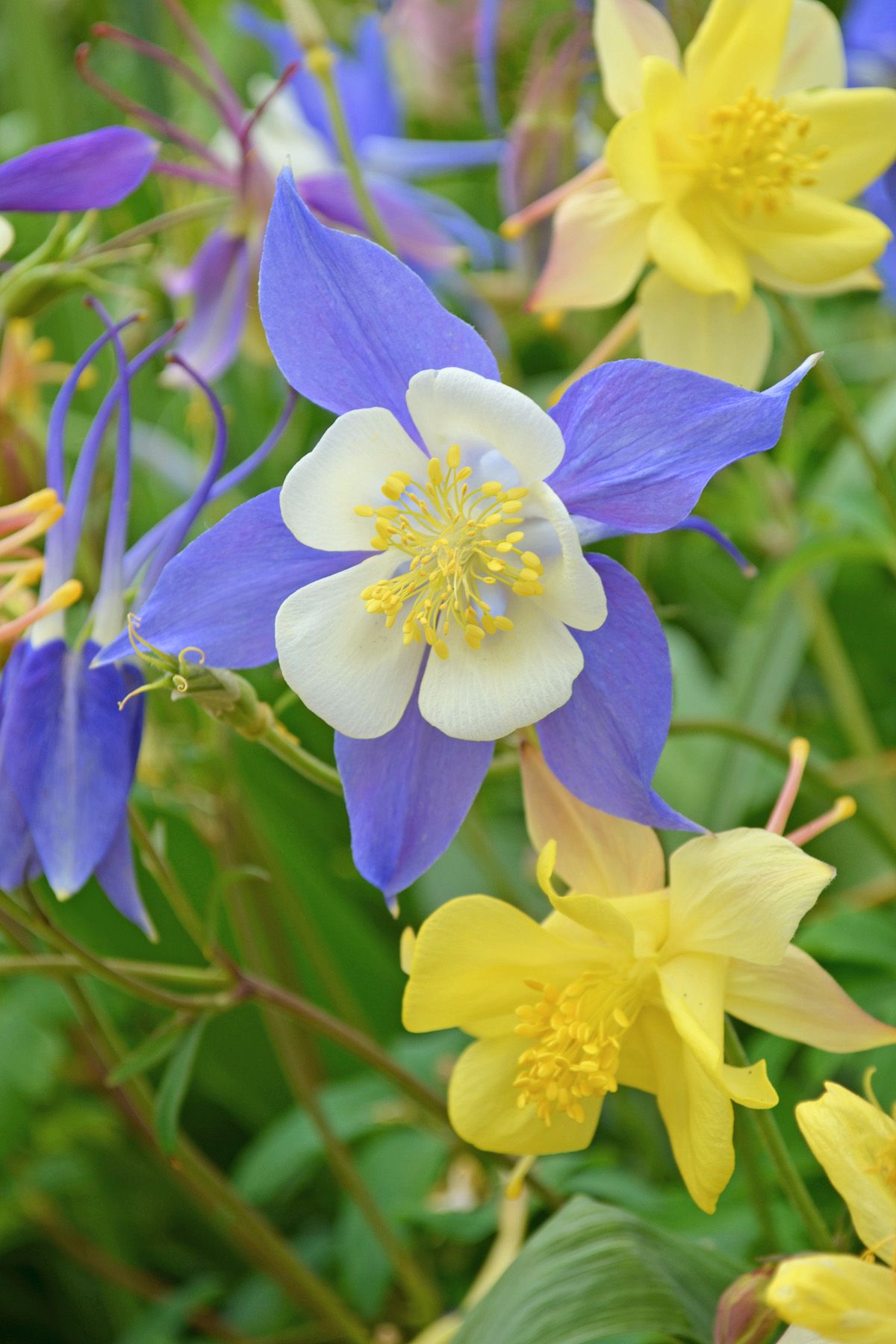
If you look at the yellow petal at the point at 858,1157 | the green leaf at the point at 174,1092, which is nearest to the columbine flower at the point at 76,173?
the green leaf at the point at 174,1092

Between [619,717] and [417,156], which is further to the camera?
[417,156]

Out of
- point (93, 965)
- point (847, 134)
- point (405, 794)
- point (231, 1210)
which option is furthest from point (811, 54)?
point (231, 1210)

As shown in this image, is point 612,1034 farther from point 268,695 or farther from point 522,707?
point 268,695

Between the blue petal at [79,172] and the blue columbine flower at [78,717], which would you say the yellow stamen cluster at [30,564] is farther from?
the blue petal at [79,172]

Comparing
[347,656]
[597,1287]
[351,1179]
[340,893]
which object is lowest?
[340,893]

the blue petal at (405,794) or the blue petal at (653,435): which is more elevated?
the blue petal at (653,435)

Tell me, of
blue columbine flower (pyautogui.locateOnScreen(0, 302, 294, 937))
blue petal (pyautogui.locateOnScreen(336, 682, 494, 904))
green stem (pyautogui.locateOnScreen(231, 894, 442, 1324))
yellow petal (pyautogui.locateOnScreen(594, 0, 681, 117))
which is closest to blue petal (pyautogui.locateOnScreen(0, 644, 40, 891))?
blue columbine flower (pyautogui.locateOnScreen(0, 302, 294, 937))

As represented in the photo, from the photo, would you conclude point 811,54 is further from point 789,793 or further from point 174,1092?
point 174,1092

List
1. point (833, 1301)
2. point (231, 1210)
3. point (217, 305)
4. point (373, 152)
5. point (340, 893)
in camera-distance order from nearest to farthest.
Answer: point (833, 1301), point (231, 1210), point (217, 305), point (373, 152), point (340, 893)
